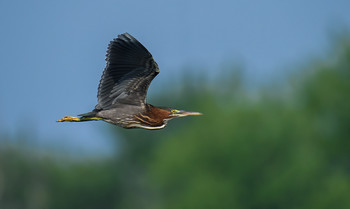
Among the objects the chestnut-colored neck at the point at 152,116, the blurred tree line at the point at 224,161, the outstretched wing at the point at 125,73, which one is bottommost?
the blurred tree line at the point at 224,161

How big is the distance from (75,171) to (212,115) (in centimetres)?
995

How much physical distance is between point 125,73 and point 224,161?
21303 mm

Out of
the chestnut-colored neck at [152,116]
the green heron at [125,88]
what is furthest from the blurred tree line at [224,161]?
the green heron at [125,88]

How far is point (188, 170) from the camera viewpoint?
33.8 meters

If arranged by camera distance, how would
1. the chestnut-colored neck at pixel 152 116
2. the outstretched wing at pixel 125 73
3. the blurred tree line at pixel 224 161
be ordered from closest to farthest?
1. the outstretched wing at pixel 125 73
2. the chestnut-colored neck at pixel 152 116
3. the blurred tree line at pixel 224 161

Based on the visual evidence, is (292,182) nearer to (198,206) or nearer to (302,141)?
(198,206)

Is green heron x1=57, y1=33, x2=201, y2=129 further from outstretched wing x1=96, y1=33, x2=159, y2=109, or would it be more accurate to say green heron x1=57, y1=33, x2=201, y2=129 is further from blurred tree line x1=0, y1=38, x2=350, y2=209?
blurred tree line x1=0, y1=38, x2=350, y2=209

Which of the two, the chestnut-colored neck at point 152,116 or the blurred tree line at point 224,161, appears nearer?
the chestnut-colored neck at point 152,116

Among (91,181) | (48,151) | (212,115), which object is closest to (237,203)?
(212,115)

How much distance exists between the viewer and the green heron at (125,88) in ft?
39.4

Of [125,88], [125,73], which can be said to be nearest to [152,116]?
[125,88]

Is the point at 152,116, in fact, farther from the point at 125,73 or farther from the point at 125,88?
the point at 125,73

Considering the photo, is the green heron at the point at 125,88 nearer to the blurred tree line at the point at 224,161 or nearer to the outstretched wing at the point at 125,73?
the outstretched wing at the point at 125,73

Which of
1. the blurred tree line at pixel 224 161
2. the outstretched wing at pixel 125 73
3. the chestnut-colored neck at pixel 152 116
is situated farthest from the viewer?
the blurred tree line at pixel 224 161
